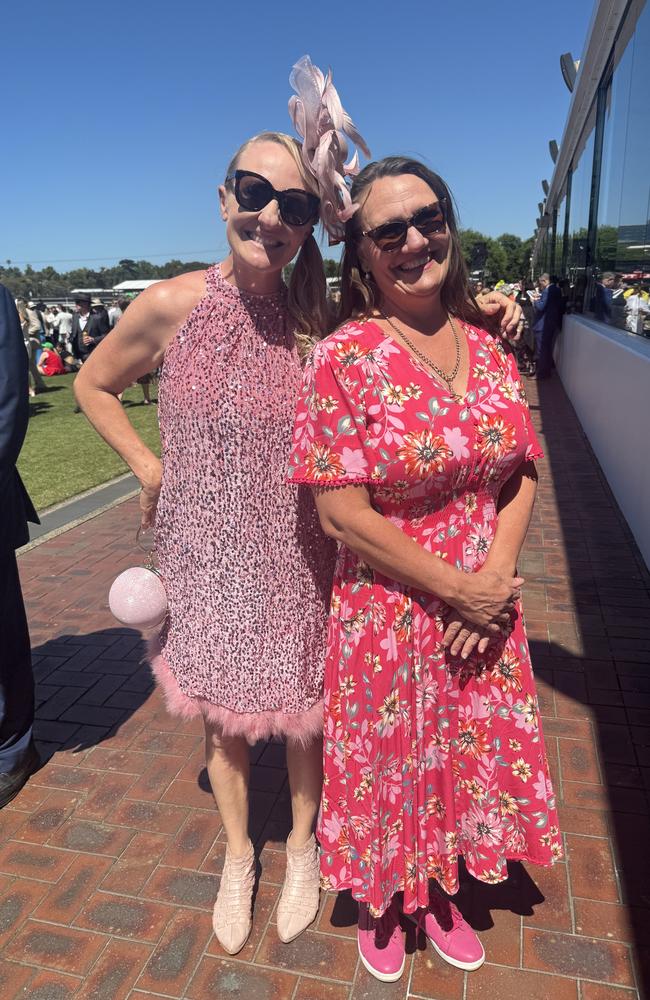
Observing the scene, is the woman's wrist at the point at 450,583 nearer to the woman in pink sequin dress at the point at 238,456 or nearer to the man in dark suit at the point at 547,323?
the woman in pink sequin dress at the point at 238,456

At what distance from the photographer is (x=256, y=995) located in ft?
6.23

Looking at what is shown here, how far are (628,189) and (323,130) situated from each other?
21.4 ft

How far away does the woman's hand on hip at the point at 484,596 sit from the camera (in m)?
1.64

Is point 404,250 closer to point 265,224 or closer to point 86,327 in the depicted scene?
point 265,224

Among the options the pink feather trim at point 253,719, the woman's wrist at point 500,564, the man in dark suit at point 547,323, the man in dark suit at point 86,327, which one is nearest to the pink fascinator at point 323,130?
the woman's wrist at point 500,564

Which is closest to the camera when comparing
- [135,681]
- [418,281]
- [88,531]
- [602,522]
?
[418,281]

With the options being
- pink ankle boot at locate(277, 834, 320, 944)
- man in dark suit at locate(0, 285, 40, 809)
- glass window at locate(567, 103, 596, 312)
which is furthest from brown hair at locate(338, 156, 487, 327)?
glass window at locate(567, 103, 596, 312)

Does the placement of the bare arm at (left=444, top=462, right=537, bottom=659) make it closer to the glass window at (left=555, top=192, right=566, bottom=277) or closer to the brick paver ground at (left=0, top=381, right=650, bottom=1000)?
the brick paver ground at (left=0, top=381, right=650, bottom=1000)

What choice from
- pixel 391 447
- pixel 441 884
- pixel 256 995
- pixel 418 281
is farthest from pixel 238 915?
pixel 418 281

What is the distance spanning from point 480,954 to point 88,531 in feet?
16.3

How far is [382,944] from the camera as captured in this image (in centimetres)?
199

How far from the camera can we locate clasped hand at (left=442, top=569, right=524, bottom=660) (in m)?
1.65

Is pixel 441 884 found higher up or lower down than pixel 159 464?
lower down

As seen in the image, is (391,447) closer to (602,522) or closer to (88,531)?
(602,522)
